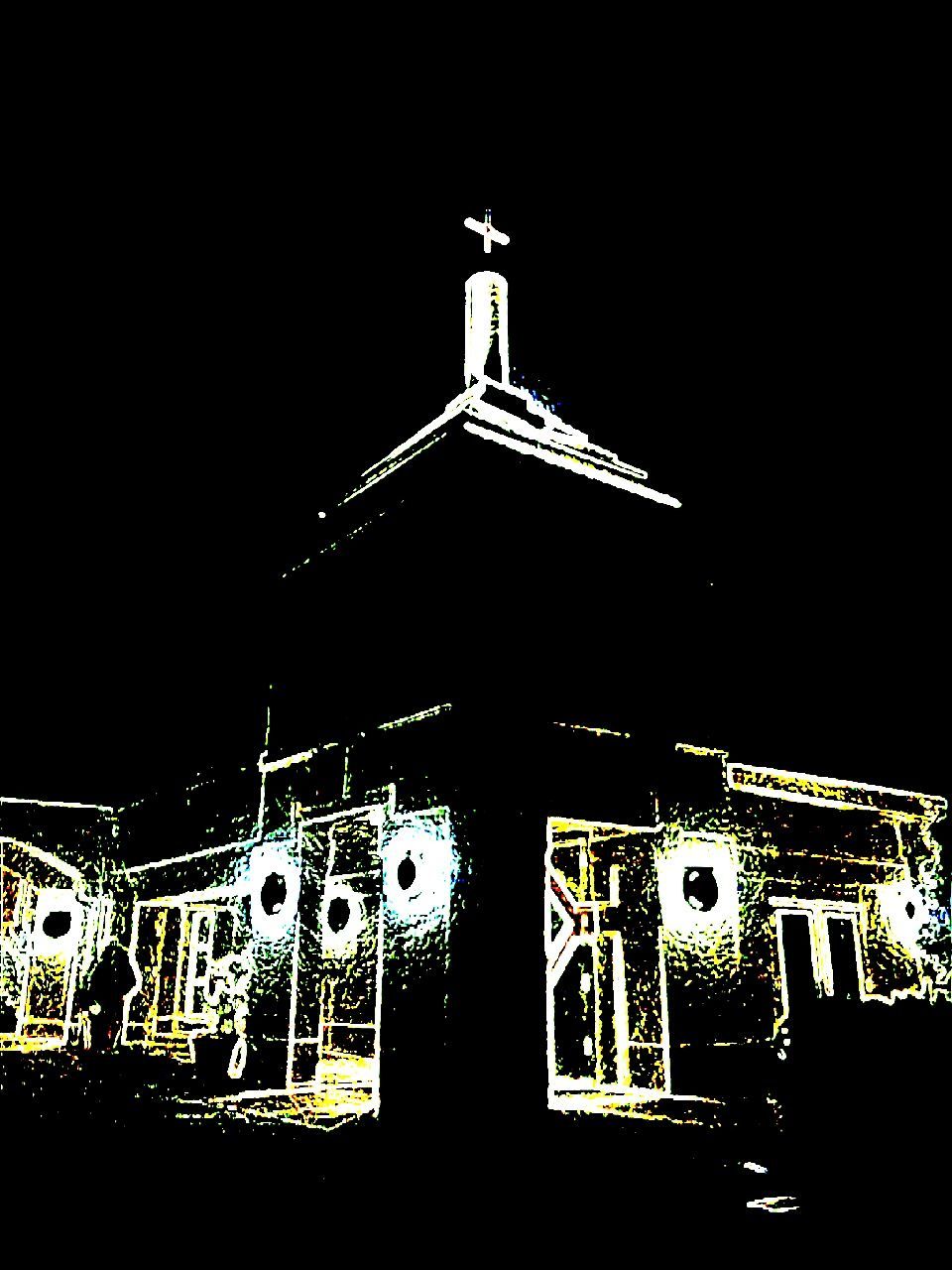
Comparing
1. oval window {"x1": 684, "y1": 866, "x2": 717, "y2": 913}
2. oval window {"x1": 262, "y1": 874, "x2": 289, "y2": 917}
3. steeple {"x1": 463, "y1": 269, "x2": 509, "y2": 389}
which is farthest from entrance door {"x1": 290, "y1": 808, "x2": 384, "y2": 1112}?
steeple {"x1": 463, "y1": 269, "x2": 509, "y2": 389}

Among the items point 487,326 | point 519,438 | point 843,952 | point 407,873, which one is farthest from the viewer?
point 843,952

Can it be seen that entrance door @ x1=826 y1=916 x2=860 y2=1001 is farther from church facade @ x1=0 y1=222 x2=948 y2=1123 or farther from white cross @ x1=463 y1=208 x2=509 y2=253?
white cross @ x1=463 y1=208 x2=509 y2=253

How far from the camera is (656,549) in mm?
8203

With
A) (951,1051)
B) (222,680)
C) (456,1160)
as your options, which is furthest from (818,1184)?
(222,680)

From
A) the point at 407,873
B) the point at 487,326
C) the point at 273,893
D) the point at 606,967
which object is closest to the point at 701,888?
the point at 606,967

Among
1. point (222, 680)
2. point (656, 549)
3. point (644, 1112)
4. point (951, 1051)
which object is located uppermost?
point (656, 549)

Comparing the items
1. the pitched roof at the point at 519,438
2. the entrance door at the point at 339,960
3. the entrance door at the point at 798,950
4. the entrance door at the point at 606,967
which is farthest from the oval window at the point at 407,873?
the entrance door at the point at 798,950

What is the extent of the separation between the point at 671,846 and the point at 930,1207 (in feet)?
13.5

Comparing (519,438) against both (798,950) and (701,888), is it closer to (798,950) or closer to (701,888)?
(701,888)

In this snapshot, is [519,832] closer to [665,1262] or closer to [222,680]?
[665,1262]

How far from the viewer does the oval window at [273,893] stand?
8.08 metres

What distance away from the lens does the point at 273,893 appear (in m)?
8.20

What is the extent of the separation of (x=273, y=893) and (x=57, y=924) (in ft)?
17.0

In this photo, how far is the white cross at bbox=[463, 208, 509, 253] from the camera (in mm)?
7875
